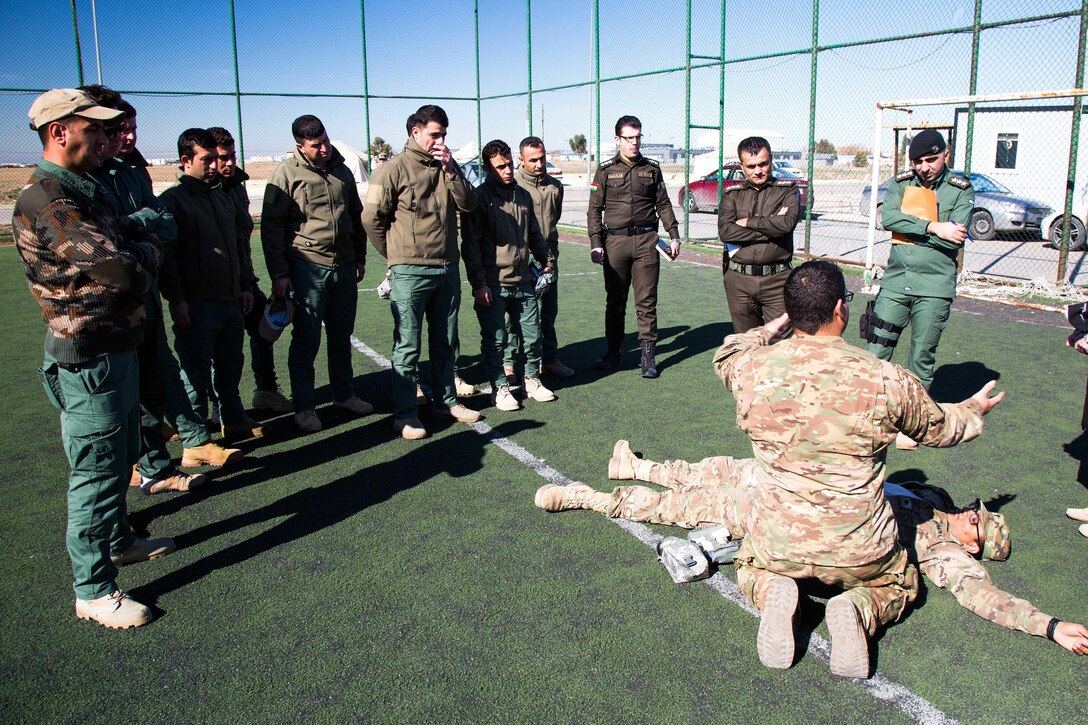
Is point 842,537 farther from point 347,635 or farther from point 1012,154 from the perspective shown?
point 1012,154

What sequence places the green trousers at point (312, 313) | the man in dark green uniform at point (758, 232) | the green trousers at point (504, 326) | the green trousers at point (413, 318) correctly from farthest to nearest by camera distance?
the green trousers at point (504, 326), the man in dark green uniform at point (758, 232), the green trousers at point (312, 313), the green trousers at point (413, 318)

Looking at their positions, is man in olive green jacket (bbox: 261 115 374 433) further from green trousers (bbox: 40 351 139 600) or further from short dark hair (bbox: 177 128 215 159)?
green trousers (bbox: 40 351 139 600)

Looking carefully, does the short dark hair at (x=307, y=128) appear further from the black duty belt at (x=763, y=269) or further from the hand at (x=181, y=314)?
the black duty belt at (x=763, y=269)

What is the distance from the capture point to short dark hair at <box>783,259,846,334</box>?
3.21 metres

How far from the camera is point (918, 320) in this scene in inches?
219

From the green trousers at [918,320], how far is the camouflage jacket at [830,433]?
93.3 inches

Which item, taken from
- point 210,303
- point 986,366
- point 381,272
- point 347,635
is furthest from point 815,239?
point 347,635

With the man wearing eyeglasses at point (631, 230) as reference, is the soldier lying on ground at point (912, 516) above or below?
below

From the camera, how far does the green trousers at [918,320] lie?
5.50 m

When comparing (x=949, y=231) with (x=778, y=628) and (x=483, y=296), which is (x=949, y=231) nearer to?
(x=483, y=296)

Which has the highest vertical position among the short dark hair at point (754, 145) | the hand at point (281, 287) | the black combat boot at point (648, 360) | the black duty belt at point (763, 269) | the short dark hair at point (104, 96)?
the short dark hair at point (104, 96)

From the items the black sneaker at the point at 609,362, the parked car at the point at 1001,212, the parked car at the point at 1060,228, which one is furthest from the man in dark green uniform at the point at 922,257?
the parked car at the point at 1001,212

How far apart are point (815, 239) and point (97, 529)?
56.6ft

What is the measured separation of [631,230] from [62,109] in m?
4.88
